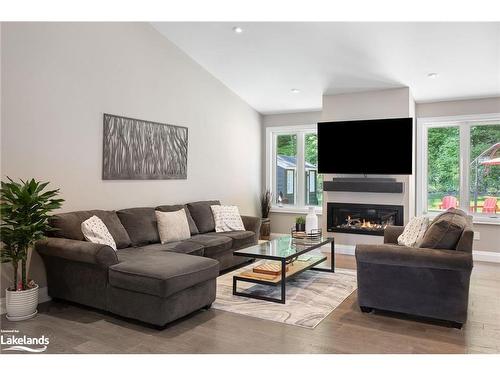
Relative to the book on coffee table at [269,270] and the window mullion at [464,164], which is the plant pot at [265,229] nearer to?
the book on coffee table at [269,270]

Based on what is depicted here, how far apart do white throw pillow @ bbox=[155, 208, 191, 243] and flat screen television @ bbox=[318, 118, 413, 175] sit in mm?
2488

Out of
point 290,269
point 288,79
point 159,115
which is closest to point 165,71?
point 159,115

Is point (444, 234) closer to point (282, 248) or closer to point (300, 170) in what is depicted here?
point (282, 248)

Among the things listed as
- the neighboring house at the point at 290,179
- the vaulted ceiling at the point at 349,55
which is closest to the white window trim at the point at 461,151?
the vaulted ceiling at the point at 349,55

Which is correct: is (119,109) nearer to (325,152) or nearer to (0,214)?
(0,214)

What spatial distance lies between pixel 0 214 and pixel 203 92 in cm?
357

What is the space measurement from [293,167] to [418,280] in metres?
4.71

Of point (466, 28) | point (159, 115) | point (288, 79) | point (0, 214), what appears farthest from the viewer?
point (288, 79)

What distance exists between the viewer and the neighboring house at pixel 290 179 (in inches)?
302

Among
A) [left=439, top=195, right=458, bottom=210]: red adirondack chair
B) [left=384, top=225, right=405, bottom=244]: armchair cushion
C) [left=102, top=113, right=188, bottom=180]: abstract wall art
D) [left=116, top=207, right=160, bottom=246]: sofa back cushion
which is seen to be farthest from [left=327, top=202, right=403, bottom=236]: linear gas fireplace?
[left=116, top=207, right=160, bottom=246]: sofa back cushion

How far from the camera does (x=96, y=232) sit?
3871 mm

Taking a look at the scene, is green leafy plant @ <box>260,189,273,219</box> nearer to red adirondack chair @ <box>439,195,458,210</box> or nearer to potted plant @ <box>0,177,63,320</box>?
red adirondack chair @ <box>439,195,458,210</box>

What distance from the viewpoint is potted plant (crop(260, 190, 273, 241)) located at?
24.5ft

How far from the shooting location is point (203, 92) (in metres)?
6.16
